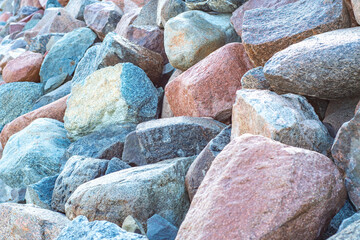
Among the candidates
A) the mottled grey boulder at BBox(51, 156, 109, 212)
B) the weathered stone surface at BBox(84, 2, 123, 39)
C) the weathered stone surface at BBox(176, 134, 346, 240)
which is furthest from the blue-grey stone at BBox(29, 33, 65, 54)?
the weathered stone surface at BBox(176, 134, 346, 240)

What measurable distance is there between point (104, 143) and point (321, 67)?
1.62m

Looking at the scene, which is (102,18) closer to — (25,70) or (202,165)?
(25,70)

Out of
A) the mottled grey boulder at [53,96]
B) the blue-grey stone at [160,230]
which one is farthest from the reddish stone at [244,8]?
the mottled grey boulder at [53,96]

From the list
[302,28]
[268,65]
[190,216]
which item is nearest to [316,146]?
[268,65]

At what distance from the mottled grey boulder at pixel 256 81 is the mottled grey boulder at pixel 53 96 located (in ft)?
9.09

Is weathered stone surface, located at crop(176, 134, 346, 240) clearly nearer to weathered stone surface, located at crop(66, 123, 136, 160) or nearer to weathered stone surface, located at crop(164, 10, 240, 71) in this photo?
weathered stone surface, located at crop(66, 123, 136, 160)

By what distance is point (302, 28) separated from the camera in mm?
2160

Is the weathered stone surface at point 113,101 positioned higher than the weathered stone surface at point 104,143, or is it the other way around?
the weathered stone surface at point 113,101

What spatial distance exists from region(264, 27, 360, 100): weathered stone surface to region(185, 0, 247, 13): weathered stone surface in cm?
146

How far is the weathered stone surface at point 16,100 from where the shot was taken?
15.8ft

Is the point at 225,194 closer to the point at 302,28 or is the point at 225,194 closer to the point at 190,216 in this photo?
the point at 190,216

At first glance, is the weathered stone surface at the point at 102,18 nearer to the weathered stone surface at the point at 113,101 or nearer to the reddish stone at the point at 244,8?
the weathered stone surface at the point at 113,101

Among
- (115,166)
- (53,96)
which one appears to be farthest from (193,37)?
(53,96)

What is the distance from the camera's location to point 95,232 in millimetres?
1376
